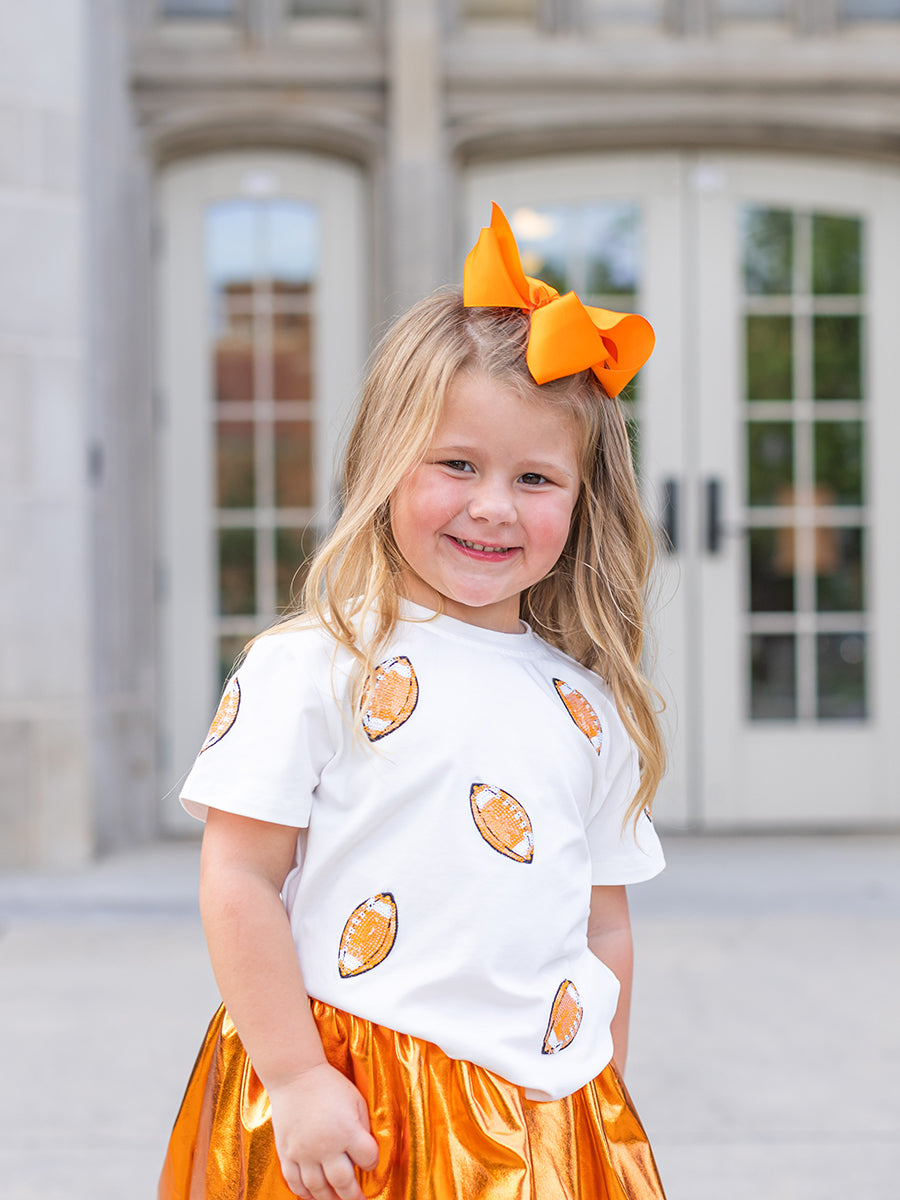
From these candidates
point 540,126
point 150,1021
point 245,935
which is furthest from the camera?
point 540,126

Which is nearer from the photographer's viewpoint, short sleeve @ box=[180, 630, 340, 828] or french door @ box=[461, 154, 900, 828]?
short sleeve @ box=[180, 630, 340, 828]

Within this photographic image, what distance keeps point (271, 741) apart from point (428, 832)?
16 cm

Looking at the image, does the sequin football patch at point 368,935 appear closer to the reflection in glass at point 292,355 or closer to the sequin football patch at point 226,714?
the sequin football patch at point 226,714

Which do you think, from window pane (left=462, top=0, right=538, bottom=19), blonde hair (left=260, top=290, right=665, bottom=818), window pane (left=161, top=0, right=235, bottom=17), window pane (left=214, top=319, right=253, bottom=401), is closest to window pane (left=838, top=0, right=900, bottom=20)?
window pane (left=462, top=0, right=538, bottom=19)

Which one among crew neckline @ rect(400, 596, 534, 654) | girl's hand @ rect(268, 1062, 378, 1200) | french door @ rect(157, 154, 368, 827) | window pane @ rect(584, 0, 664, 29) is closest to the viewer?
girl's hand @ rect(268, 1062, 378, 1200)

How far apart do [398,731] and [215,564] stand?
3652 mm

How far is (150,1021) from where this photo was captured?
271 cm

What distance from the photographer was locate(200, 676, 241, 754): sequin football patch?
1081 mm

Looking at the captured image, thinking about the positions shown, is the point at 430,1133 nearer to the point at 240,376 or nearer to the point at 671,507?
the point at 671,507

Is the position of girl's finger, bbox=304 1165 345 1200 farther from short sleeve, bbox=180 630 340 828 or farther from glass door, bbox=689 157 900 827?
glass door, bbox=689 157 900 827

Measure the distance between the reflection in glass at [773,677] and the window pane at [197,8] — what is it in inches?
120

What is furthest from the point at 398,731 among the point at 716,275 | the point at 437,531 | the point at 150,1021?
the point at 716,275

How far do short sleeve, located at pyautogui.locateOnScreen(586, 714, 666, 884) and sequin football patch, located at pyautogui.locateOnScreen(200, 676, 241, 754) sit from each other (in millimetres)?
378

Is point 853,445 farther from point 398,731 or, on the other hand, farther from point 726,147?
point 398,731
